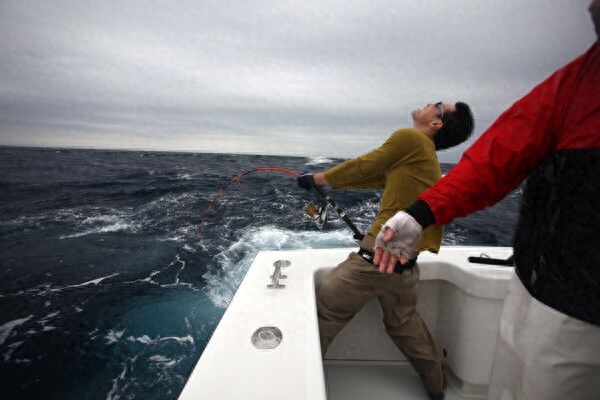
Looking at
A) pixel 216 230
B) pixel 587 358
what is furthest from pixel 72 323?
pixel 587 358

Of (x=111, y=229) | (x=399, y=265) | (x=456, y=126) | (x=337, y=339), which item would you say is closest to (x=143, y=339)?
(x=337, y=339)

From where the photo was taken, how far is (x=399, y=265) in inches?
62.8

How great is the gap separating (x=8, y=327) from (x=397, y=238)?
237 inches

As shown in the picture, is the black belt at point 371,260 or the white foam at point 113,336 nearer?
the black belt at point 371,260

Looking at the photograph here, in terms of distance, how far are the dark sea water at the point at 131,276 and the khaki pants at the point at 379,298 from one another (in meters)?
2.53

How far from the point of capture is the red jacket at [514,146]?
0.81 metres

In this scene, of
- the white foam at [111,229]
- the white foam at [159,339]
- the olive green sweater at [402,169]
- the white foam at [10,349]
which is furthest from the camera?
the white foam at [111,229]

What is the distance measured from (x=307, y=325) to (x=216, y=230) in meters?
7.35

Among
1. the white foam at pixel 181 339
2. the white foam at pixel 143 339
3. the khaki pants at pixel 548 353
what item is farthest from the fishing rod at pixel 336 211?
the white foam at pixel 143 339

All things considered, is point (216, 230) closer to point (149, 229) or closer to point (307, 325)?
point (149, 229)

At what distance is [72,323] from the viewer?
4422 mm

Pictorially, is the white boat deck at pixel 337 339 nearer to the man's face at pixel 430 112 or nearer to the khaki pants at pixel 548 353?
the khaki pants at pixel 548 353

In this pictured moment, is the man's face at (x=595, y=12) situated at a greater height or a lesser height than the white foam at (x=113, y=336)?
greater

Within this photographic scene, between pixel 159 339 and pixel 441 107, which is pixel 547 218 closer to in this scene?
pixel 441 107
